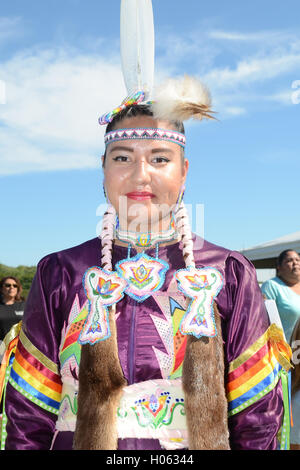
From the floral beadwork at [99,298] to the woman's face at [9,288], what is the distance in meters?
4.34

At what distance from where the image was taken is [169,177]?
195 cm

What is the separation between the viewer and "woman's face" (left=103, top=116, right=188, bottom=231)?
1.92 m

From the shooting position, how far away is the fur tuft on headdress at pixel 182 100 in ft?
6.44

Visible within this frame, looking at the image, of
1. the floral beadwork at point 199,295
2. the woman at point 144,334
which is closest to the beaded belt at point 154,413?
the woman at point 144,334

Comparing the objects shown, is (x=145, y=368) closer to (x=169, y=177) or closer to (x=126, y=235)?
(x=126, y=235)

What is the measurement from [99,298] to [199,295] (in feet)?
1.21

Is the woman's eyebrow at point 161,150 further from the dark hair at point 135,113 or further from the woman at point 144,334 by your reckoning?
the dark hair at point 135,113

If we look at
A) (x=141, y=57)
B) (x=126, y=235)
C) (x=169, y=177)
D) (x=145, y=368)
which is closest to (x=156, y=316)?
(x=145, y=368)

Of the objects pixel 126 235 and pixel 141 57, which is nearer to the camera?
pixel 126 235

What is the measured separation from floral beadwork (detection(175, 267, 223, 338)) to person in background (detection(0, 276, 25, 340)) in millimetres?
4014

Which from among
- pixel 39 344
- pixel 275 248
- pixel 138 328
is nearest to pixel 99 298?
pixel 138 328
